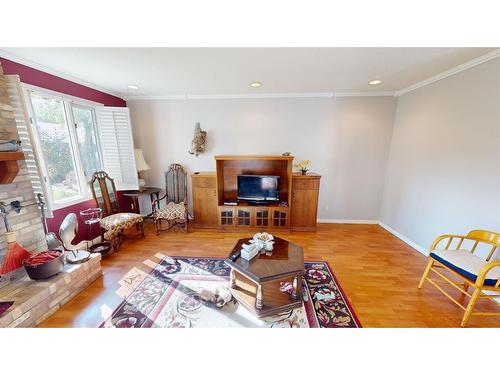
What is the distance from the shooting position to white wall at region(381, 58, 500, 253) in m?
1.90

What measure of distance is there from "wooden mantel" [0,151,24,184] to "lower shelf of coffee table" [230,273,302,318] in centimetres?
230

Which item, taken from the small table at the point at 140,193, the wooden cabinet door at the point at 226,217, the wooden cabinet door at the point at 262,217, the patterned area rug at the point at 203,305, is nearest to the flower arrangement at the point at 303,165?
the wooden cabinet door at the point at 262,217

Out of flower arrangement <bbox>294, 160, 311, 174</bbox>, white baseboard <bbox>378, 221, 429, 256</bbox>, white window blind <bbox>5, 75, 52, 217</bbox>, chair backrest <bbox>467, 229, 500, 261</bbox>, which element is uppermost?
white window blind <bbox>5, 75, 52, 217</bbox>

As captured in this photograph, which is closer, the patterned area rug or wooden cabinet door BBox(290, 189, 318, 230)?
the patterned area rug

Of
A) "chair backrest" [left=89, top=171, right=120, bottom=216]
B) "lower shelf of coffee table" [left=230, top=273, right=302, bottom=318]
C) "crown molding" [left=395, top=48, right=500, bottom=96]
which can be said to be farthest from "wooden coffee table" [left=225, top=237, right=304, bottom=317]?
"crown molding" [left=395, top=48, right=500, bottom=96]

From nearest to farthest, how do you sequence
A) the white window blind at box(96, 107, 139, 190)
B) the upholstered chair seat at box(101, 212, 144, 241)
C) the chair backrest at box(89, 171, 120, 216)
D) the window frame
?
the window frame, the upholstered chair seat at box(101, 212, 144, 241), the chair backrest at box(89, 171, 120, 216), the white window blind at box(96, 107, 139, 190)

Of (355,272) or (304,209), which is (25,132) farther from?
(355,272)

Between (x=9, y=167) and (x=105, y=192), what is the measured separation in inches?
50.7

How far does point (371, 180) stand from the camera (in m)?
3.55

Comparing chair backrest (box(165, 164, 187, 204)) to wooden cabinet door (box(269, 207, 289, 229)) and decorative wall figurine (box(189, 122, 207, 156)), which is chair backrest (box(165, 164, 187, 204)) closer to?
decorative wall figurine (box(189, 122, 207, 156))

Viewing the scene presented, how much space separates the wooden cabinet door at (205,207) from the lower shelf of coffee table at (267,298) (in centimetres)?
160
